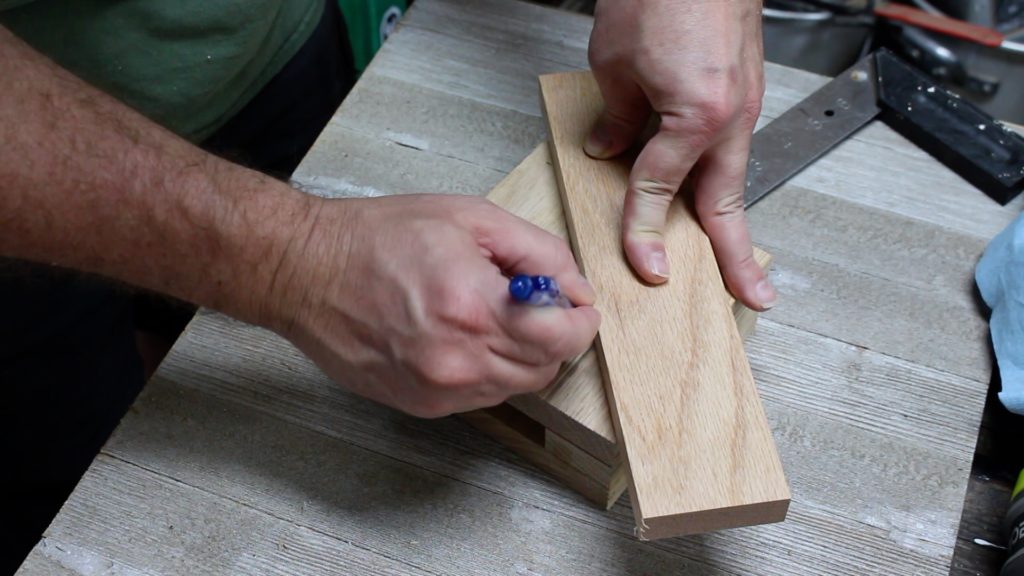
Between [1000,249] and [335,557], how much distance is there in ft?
3.15

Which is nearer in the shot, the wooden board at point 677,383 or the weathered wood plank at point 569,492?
the wooden board at point 677,383

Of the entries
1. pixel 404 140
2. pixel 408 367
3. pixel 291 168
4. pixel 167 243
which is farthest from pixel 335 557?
pixel 291 168

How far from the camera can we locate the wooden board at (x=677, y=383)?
79cm

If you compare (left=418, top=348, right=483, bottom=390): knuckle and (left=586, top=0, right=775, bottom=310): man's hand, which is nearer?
(left=418, top=348, right=483, bottom=390): knuckle

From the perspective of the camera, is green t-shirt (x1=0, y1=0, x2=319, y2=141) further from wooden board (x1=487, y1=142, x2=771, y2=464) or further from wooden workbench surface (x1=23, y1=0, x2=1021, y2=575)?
wooden board (x1=487, y1=142, x2=771, y2=464)

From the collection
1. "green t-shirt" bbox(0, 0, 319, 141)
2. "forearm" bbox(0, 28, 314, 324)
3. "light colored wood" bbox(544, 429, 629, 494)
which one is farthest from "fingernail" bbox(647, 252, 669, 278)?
"green t-shirt" bbox(0, 0, 319, 141)

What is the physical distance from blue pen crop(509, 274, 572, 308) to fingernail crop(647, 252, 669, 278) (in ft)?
0.57

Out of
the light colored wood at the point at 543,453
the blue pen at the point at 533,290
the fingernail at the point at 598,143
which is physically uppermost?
the blue pen at the point at 533,290

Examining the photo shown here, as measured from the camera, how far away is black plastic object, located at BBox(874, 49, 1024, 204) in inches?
49.8

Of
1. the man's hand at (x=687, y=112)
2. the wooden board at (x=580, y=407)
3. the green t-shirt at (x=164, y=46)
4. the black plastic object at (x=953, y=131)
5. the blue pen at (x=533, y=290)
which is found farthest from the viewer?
the black plastic object at (x=953, y=131)

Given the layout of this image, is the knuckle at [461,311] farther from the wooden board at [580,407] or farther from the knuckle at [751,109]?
the knuckle at [751,109]

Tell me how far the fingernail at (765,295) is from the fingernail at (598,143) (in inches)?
10.4

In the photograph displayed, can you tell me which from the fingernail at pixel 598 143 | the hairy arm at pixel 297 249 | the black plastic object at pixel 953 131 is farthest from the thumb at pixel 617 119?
the black plastic object at pixel 953 131

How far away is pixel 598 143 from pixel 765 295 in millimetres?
289
